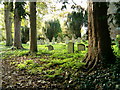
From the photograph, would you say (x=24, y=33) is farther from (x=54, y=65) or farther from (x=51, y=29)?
(x=54, y=65)

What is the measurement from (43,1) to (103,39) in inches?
560

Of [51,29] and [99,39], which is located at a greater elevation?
[51,29]

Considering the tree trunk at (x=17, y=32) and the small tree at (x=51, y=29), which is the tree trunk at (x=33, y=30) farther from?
the small tree at (x=51, y=29)

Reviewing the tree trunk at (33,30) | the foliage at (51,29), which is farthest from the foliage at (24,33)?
the tree trunk at (33,30)

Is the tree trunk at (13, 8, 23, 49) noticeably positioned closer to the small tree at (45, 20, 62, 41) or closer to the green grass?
the green grass

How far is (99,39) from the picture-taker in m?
5.65

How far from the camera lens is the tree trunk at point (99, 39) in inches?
218

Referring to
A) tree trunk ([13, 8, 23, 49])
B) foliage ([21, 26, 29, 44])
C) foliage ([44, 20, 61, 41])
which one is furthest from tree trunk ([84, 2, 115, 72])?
foliage ([44, 20, 61, 41])

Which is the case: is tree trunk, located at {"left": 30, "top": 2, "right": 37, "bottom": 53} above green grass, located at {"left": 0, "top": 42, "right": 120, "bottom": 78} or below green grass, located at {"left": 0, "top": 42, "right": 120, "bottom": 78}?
above

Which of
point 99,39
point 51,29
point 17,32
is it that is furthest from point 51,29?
point 99,39

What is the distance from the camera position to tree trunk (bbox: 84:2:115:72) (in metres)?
5.53

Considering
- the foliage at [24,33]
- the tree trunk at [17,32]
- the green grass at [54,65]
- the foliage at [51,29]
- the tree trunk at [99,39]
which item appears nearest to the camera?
the tree trunk at [99,39]

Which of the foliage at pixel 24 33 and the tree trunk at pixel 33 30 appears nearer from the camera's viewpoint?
the tree trunk at pixel 33 30

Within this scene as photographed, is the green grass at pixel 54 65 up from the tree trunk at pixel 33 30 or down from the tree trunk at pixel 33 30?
down
